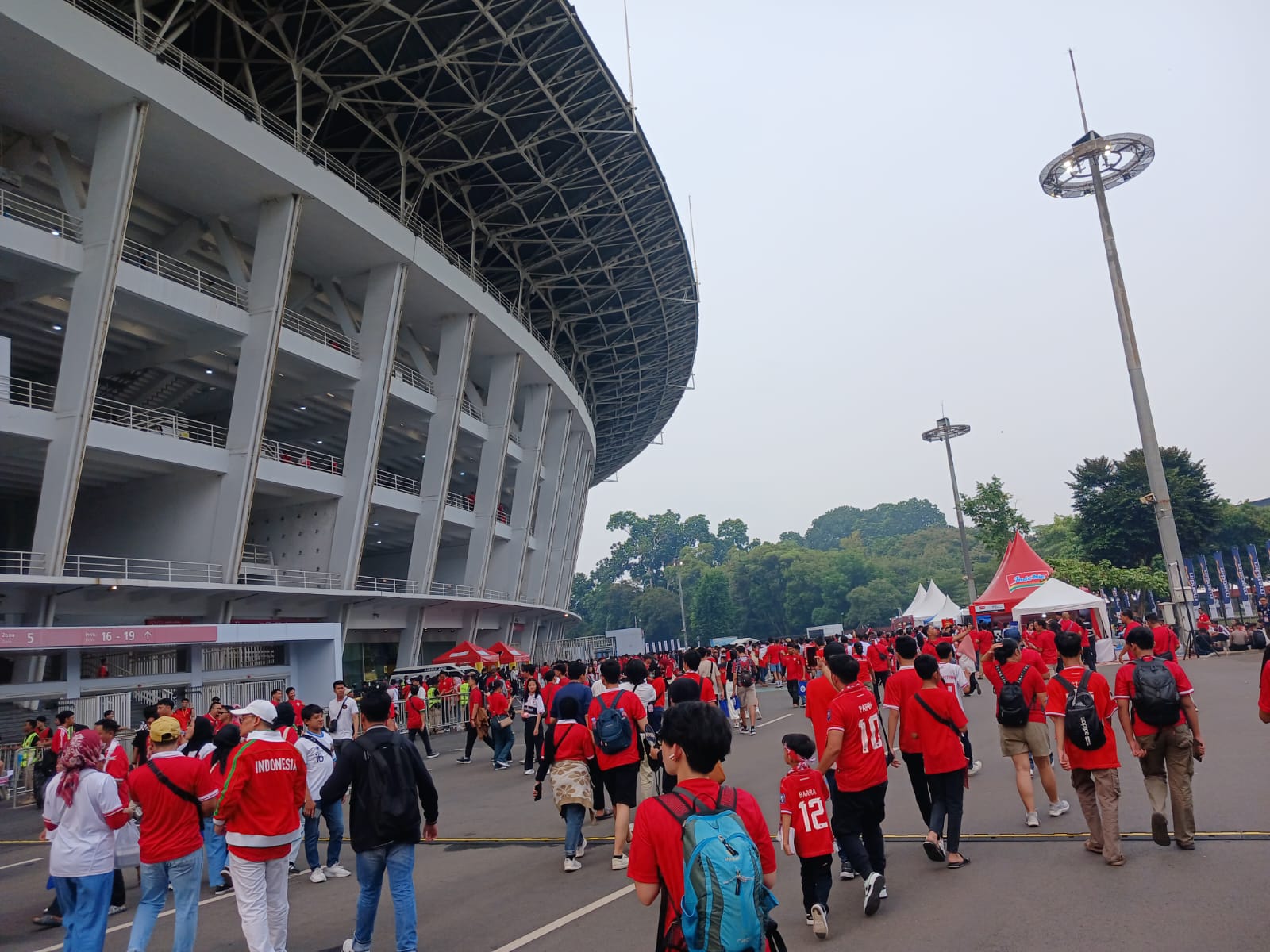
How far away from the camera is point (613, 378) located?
50.4 metres

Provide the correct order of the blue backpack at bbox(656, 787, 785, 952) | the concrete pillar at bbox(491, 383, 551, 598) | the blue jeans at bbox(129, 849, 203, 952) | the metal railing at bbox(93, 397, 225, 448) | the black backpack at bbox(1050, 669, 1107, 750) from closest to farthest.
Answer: the blue backpack at bbox(656, 787, 785, 952), the blue jeans at bbox(129, 849, 203, 952), the black backpack at bbox(1050, 669, 1107, 750), the metal railing at bbox(93, 397, 225, 448), the concrete pillar at bbox(491, 383, 551, 598)

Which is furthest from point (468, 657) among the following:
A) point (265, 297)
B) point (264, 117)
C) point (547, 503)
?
point (547, 503)

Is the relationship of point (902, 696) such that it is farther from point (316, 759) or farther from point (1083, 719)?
point (316, 759)

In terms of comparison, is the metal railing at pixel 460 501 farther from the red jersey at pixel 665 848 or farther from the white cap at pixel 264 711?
the red jersey at pixel 665 848

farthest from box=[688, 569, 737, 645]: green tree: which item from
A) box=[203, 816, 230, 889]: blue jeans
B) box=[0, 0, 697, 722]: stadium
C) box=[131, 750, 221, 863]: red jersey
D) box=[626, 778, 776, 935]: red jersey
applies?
box=[626, 778, 776, 935]: red jersey

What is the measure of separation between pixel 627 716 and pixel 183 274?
2242cm

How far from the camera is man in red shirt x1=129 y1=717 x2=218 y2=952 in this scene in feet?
17.1

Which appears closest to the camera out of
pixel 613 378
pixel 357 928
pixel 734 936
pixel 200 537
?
pixel 734 936

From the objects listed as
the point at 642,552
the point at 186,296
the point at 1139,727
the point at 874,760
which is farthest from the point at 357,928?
the point at 642,552

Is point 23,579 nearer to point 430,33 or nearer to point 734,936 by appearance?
point 430,33

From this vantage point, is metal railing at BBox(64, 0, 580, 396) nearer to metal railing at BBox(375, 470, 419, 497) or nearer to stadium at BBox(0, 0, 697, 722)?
stadium at BBox(0, 0, 697, 722)

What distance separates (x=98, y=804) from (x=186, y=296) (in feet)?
59.8

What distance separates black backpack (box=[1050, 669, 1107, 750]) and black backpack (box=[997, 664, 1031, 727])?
1210 millimetres

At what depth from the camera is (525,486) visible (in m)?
37.8
